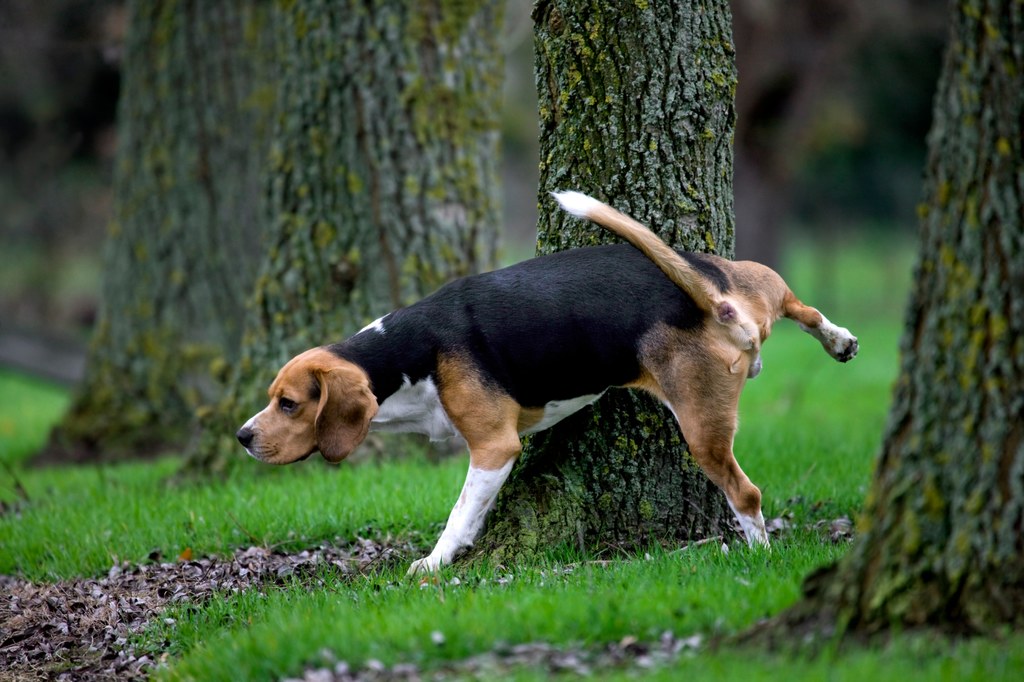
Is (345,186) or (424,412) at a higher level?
(345,186)

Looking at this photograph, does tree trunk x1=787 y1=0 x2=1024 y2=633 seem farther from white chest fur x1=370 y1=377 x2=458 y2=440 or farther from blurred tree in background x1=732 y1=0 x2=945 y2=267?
blurred tree in background x1=732 y1=0 x2=945 y2=267

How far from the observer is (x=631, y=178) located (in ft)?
20.0

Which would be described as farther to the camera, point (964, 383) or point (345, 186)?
point (345, 186)

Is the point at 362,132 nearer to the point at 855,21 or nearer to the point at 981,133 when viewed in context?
the point at 981,133

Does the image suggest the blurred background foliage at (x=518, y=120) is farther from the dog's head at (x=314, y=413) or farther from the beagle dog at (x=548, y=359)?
the dog's head at (x=314, y=413)

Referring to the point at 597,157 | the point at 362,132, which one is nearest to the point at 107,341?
the point at 362,132

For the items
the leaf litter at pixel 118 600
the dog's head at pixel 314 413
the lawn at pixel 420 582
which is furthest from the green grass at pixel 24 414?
the dog's head at pixel 314 413

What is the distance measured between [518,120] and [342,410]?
25.4 meters

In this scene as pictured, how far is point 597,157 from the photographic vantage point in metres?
6.13

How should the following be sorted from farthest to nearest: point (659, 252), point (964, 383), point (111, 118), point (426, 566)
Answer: point (111, 118), point (426, 566), point (659, 252), point (964, 383)

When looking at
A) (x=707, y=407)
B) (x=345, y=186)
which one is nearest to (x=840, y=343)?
(x=707, y=407)

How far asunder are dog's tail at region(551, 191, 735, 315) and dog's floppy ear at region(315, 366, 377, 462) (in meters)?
1.44

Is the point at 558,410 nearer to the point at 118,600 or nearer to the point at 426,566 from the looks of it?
the point at 426,566

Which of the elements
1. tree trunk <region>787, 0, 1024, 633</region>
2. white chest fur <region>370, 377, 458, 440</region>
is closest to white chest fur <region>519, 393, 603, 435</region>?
white chest fur <region>370, 377, 458, 440</region>
